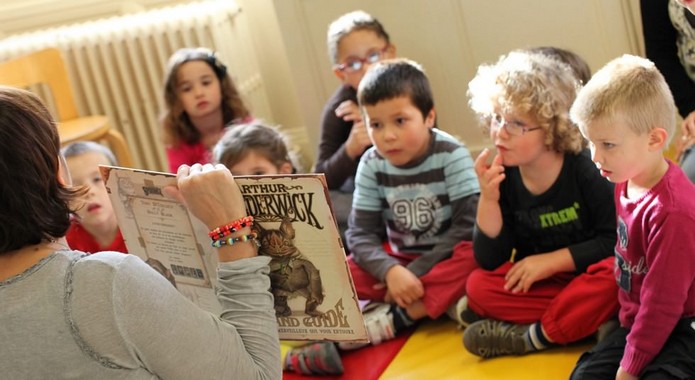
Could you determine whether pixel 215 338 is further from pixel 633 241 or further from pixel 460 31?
pixel 460 31

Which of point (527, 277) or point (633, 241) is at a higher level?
point (633, 241)

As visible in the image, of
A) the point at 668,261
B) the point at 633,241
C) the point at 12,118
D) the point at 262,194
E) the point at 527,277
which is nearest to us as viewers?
the point at 12,118

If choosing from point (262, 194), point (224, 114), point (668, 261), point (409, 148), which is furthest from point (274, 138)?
point (668, 261)

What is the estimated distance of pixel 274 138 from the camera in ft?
8.25

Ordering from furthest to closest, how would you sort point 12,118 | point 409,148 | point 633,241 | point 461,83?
point 461,83, point 409,148, point 633,241, point 12,118

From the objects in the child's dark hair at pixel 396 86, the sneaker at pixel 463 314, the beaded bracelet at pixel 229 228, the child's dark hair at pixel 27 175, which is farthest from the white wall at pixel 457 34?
the child's dark hair at pixel 27 175

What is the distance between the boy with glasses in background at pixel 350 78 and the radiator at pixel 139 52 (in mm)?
964

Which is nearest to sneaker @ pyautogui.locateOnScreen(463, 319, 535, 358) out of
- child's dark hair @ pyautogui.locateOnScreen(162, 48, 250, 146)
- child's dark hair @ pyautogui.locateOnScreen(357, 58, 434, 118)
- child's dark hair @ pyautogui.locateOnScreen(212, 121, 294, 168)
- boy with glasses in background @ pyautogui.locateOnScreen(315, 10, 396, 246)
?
child's dark hair @ pyautogui.locateOnScreen(357, 58, 434, 118)

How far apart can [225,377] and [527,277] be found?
102 cm

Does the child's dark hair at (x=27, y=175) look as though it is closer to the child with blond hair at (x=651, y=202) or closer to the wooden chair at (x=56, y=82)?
the child with blond hair at (x=651, y=202)

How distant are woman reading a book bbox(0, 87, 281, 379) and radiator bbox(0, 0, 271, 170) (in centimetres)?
260

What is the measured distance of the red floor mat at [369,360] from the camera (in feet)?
7.36

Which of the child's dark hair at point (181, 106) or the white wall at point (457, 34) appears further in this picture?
the child's dark hair at point (181, 106)

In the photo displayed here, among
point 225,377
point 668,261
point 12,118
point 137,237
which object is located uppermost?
point 12,118
